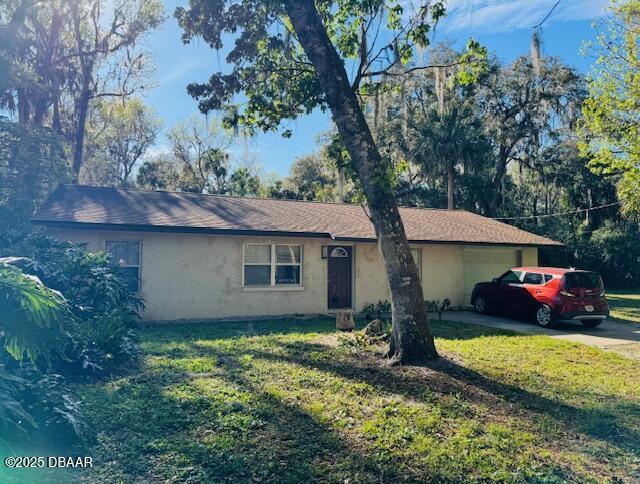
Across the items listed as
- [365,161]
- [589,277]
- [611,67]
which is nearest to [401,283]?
[365,161]

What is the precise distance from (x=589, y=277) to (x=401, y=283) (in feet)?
26.2

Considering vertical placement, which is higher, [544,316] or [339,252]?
[339,252]

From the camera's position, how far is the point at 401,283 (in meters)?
7.32

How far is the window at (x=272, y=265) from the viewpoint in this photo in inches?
521

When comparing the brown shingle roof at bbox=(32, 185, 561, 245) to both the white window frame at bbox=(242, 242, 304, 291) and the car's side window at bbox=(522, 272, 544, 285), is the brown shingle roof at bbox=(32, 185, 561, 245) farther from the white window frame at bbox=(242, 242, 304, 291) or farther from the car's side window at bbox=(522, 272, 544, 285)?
the car's side window at bbox=(522, 272, 544, 285)

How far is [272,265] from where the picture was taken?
531 inches

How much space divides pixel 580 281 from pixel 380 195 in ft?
26.5

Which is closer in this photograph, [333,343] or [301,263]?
[333,343]

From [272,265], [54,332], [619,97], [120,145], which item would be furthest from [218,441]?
[120,145]

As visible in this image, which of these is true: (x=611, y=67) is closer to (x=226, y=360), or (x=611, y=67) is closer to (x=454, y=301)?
(x=454, y=301)

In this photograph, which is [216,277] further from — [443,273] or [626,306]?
[626,306]

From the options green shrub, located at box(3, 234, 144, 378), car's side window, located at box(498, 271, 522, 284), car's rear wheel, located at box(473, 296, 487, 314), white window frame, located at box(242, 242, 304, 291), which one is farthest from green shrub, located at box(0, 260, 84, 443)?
car's rear wheel, located at box(473, 296, 487, 314)

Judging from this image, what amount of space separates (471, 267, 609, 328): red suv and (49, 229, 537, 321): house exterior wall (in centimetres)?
394

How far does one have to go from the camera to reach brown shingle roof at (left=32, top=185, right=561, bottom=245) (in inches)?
461
